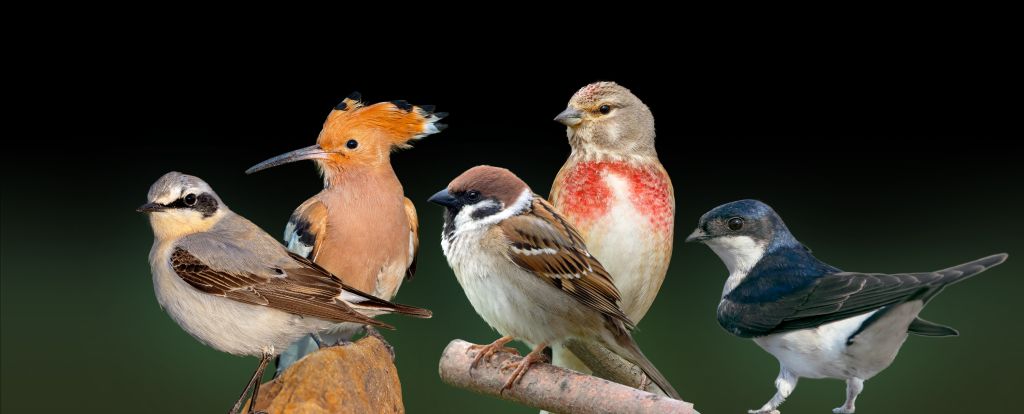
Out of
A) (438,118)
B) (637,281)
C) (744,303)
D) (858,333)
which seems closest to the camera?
(858,333)

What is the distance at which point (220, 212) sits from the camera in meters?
2.99

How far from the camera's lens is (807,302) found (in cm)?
292

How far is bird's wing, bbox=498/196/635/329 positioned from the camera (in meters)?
3.21

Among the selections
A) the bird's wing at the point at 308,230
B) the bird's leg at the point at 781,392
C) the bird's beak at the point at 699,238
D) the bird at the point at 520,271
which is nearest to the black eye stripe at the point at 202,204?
the bird's wing at the point at 308,230

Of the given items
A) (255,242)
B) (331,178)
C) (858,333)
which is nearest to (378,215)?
(331,178)

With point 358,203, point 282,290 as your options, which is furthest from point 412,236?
point 282,290

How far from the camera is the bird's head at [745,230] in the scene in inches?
124

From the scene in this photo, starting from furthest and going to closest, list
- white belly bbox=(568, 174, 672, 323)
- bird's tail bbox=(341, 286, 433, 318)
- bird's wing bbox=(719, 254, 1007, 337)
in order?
1. white belly bbox=(568, 174, 672, 323)
2. bird's tail bbox=(341, 286, 433, 318)
3. bird's wing bbox=(719, 254, 1007, 337)

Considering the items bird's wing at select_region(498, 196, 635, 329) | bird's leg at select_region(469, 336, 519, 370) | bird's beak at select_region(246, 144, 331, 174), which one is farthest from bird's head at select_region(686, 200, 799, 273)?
bird's beak at select_region(246, 144, 331, 174)

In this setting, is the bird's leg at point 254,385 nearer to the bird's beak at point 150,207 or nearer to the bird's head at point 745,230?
the bird's beak at point 150,207

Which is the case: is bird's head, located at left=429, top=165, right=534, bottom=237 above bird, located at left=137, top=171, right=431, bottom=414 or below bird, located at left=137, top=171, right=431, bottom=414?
above

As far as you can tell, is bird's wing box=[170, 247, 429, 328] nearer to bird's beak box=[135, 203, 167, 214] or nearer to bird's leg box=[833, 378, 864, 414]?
bird's beak box=[135, 203, 167, 214]

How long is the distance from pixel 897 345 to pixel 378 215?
1339mm

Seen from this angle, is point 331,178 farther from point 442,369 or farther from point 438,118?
point 442,369
